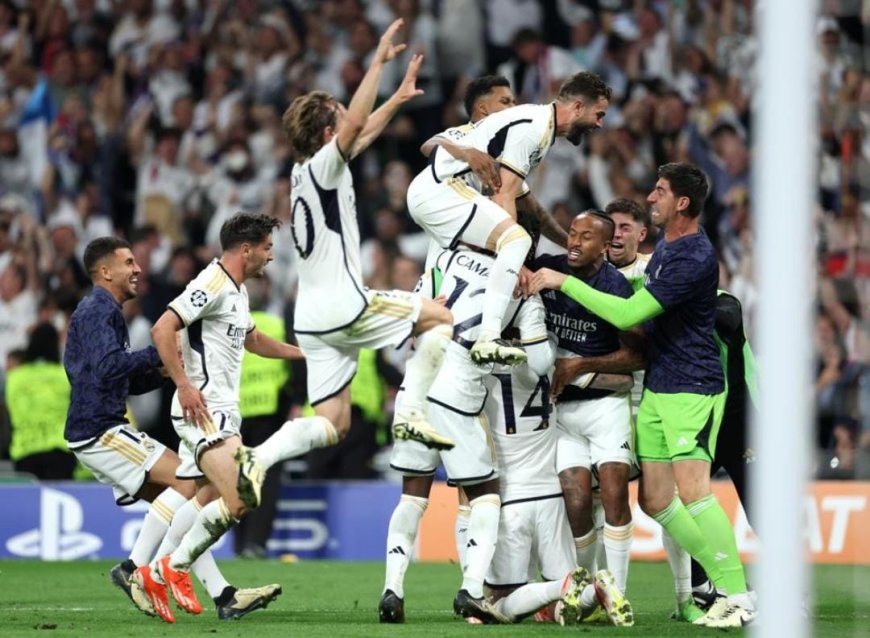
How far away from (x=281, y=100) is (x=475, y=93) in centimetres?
979

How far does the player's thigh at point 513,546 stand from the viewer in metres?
8.74

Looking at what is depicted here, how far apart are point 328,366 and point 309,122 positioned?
1.25 metres

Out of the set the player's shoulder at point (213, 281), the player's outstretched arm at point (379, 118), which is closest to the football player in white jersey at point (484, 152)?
the player's outstretched arm at point (379, 118)

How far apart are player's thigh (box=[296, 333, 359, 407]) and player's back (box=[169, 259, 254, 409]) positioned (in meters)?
1.05

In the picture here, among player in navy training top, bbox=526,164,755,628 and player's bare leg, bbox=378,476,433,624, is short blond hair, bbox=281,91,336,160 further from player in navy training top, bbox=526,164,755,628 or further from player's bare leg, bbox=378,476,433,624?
player's bare leg, bbox=378,476,433,624

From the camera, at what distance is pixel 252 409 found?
47.1 feet

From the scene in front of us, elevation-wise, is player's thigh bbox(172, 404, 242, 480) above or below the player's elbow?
below

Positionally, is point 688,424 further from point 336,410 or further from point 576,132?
point 336,410

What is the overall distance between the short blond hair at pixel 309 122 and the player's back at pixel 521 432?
5.78ft

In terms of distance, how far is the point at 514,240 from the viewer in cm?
840

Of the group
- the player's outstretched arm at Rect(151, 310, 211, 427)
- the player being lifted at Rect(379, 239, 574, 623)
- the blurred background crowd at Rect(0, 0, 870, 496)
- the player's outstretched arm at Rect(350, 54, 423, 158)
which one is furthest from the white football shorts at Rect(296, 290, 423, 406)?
the blurred background crowd at Rect(0, 0, 870, 496)

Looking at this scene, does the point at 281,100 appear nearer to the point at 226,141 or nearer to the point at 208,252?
the point at 226,141

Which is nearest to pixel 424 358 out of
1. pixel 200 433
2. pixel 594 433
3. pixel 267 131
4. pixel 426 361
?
pixel 426 361

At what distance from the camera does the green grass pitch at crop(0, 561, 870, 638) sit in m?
7.96
